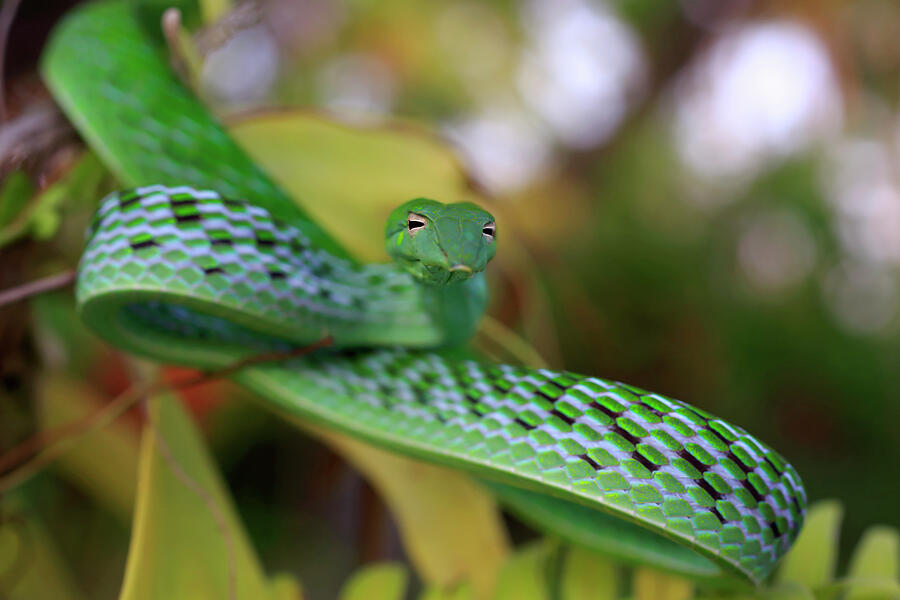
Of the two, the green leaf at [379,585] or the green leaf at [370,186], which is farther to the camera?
the green leaf at [370,186]

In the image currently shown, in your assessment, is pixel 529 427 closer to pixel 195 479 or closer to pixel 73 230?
pixel 195 479

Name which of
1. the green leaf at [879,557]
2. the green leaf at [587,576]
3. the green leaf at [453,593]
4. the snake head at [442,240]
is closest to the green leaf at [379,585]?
the green leaf at [453,593]

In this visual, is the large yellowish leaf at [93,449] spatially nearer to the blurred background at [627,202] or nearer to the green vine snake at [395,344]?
the blurred background at [627,202]

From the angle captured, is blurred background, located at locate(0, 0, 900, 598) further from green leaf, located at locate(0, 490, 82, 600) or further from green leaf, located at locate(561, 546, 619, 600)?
green leaf, located at locate(561, 546, 619, 600)

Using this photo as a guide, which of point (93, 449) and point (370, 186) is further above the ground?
point (370, 186)

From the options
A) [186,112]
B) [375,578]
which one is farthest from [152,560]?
[186,112]

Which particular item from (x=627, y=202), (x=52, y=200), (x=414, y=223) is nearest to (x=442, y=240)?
(x=414, y=223)

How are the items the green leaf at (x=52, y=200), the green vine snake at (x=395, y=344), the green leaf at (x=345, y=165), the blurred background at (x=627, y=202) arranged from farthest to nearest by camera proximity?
the blurred background at (x=627, y=202), the green leaf at (x=345, y=165), the green leaf at (x=52, y=200), the green vine snake at (x=395, y=344)

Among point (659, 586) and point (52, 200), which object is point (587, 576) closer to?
point (659, 586)
